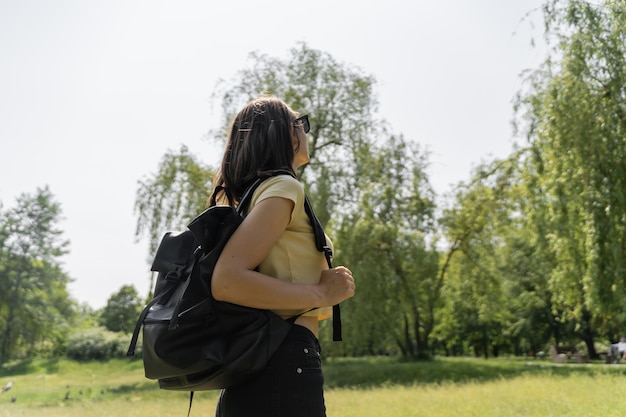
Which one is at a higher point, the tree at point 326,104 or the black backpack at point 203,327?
the tree at point 326,104

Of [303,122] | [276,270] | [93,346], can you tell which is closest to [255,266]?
[276,270]

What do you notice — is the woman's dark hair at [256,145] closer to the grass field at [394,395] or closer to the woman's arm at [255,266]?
the woman's arm at [255,266]

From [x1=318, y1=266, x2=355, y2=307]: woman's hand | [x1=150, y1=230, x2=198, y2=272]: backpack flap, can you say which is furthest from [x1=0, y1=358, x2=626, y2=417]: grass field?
[x1=150, y1=230, x2=198, y2=272]: backpack flap

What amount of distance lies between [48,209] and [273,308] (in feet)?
63.5

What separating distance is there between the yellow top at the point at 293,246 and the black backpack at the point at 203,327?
0.09 meters

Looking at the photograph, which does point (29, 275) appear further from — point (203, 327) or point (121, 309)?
point (203, 327)

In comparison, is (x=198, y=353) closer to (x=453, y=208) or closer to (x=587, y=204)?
(x=587, y=204)

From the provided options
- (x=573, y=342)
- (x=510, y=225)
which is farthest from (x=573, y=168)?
(x=573, y=342)

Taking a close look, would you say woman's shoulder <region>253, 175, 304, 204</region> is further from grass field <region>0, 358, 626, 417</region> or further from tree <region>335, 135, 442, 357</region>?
tree <region>335, 135, 442, 357</region>

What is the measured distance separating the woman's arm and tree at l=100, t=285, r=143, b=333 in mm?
27407

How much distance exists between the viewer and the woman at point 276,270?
1354mm

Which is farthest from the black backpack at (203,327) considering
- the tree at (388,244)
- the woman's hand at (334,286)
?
the tree at (388,244)

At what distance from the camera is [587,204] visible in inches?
323

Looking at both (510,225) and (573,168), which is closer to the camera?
(573,168)
